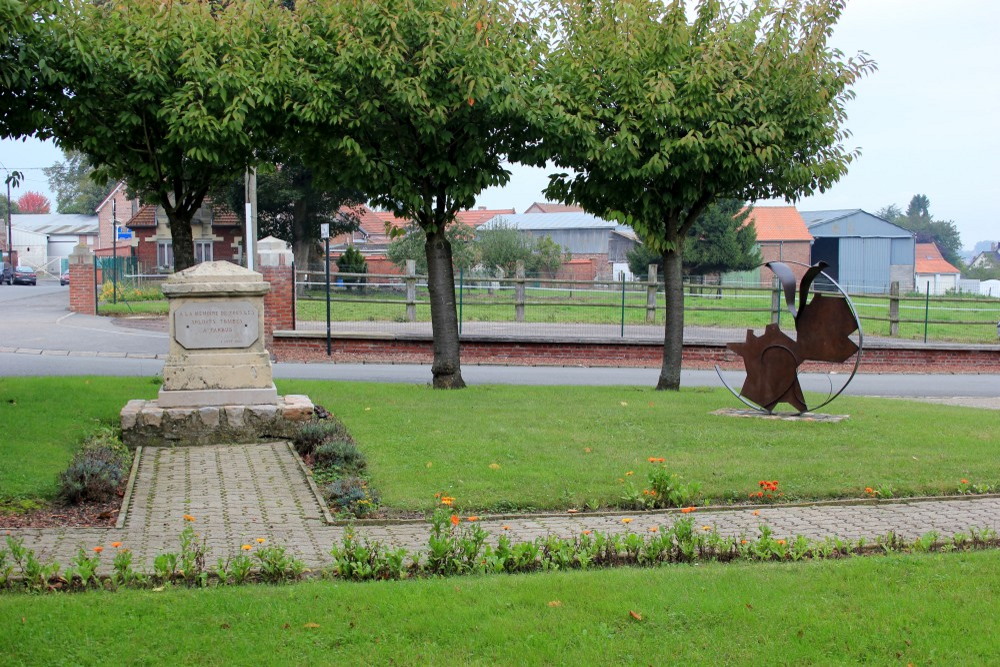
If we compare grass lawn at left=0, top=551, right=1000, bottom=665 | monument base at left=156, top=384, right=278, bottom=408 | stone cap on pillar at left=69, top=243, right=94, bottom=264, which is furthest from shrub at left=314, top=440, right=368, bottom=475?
stone cap on pillar at left=69, top=243, right=94, bottom=264

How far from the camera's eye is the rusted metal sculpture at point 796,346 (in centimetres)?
1154

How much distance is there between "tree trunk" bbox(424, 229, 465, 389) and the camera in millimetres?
14164

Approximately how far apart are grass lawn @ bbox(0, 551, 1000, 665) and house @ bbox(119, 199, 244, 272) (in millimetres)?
41254

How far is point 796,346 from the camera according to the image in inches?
464

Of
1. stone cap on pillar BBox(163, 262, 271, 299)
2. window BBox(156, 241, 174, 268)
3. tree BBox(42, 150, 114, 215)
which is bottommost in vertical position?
stone cap on pillar BBox(163, 262, 271, 299)

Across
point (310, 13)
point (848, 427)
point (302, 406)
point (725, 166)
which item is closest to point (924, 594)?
point (848, 427)

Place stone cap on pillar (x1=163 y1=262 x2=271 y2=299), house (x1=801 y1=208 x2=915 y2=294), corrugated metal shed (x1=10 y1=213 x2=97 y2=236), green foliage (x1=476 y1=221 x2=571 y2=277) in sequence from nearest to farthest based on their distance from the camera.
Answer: stone cap on pillar (x1=163 y1=262 x2=271 y2=299), green foliage (x1=476 y1=221 x2=571 y2=277), house (x1=801 y1=208 x2=915 y2=294), corrugated metal shed (x1=10 y1=213 x2=97 y2=236)

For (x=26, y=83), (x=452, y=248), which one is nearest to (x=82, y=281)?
(x=452, y=248)

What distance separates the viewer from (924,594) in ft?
17.0

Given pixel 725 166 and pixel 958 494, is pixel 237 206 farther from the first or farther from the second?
pixel 958 494

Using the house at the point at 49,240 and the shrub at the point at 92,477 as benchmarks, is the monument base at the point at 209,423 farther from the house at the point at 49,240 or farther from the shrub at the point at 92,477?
the house at the point at 49,240

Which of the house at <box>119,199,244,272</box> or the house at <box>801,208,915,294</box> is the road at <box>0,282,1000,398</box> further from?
the house at <box>801,208,915,294</box>

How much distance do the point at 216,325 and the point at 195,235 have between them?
3795cm

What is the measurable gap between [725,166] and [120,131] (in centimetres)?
785
